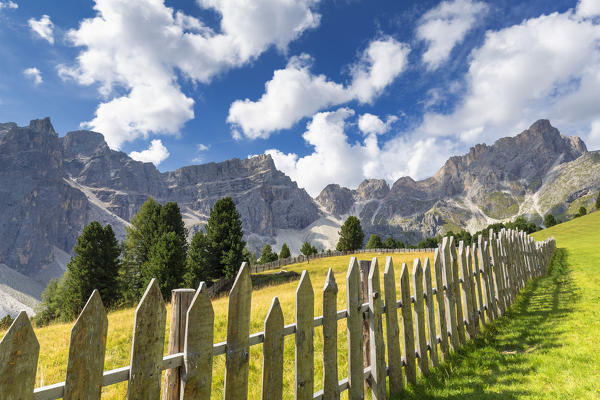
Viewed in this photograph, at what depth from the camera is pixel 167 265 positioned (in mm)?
24875

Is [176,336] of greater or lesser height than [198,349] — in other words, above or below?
above

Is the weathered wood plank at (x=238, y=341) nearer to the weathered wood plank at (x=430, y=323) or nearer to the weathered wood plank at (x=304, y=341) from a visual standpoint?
the weathered wood plank at (x=304, y=341)

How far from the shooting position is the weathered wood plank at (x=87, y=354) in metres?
1.82

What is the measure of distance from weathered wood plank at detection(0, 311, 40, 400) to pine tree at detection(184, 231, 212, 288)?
3048cm

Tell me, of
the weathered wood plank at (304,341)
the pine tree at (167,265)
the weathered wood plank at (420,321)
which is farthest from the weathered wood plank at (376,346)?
the pine tree at (167,265)

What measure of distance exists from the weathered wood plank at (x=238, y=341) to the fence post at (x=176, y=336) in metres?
0.38

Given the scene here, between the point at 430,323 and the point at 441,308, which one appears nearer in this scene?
the point at 430,323

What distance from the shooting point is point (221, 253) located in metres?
33.3

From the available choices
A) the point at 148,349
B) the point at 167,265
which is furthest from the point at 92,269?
the point at 148,349

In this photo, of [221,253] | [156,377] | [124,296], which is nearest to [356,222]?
[221,253]

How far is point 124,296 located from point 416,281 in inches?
1250

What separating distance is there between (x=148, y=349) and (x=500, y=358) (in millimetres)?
6155

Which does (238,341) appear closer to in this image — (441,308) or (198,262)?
(441,308)

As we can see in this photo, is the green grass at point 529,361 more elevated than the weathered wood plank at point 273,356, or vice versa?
the weathered wood plank at point 273,356
